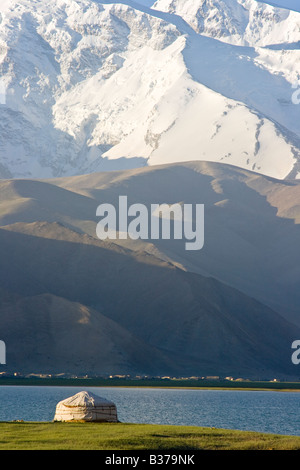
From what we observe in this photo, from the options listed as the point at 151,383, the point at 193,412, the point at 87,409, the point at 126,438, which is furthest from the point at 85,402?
the point at 151,383

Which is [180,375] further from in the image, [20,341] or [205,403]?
[205,403]

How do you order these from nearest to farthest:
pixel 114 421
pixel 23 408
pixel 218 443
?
pixel 218 443
pixel 114 421
pixel 23 408

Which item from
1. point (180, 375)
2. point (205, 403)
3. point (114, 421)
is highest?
point (114, 421)

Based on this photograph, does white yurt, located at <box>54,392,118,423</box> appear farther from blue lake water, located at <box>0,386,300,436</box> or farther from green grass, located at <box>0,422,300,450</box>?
blue lake water, located at <box>0,386,300,436</box>

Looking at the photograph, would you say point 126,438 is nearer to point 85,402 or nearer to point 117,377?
point 85,402
